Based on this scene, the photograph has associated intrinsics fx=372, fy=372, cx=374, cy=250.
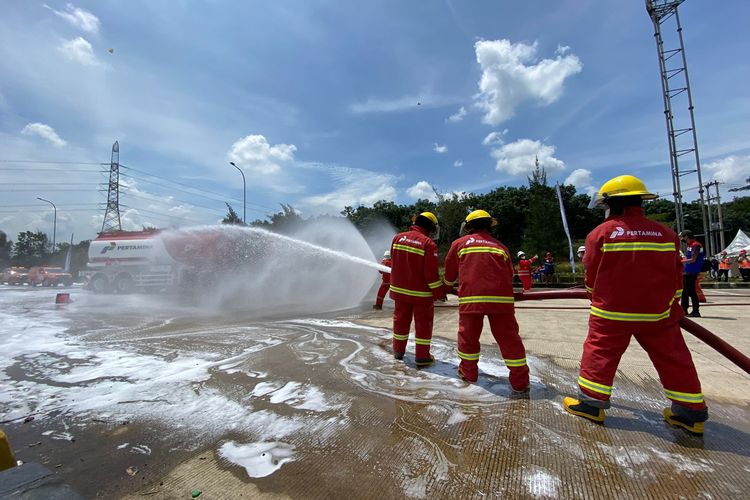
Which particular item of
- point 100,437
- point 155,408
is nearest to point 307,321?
point 155,408

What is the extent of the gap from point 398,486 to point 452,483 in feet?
0.97

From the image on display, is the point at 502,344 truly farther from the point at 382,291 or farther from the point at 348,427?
the point at 382,291

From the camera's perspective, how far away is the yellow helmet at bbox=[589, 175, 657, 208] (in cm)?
284

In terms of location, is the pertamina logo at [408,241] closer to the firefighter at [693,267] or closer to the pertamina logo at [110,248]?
the firefighter at [693,267]

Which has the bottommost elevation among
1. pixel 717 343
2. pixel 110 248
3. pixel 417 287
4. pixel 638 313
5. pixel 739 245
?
pixel 717 343

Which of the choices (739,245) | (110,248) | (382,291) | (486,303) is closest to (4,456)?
(486,303)

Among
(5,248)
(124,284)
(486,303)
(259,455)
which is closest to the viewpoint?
(259,455)

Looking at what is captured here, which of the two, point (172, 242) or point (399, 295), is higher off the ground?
point (172, 242)

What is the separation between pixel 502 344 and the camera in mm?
3457

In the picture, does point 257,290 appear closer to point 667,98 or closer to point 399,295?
point 399,295

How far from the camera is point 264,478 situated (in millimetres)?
2096

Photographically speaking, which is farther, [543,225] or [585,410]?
[543,225]

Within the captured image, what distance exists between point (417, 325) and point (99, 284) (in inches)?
806

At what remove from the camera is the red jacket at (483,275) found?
343 cm
